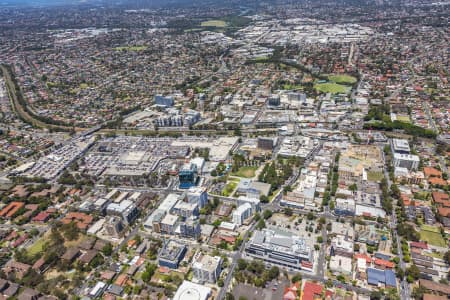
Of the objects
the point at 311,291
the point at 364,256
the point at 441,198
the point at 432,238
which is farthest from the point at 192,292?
the point at 441,198

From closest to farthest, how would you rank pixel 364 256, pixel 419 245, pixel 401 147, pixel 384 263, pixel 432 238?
pixel 384 263 < pixel 364 256 < pixel 419 245 < pixel 432 238 < pixel 401 147

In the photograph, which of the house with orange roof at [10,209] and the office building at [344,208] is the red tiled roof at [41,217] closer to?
the house with orange roof at [10,209]

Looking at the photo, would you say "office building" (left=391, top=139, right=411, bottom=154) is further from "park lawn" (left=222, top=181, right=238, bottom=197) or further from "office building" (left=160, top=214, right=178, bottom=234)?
"office building" (left=160, top=214, right=178, bottom=234)

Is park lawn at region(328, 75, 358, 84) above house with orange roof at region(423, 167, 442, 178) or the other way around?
above

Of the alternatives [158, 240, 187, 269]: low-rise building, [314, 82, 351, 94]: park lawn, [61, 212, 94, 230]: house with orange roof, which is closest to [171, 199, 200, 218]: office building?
[158, 240, 187, 269]: low-rise building

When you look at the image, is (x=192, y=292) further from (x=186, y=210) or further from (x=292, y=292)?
(x=186, y=210)

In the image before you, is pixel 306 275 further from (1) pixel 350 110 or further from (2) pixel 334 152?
(1) pixel 350 110
